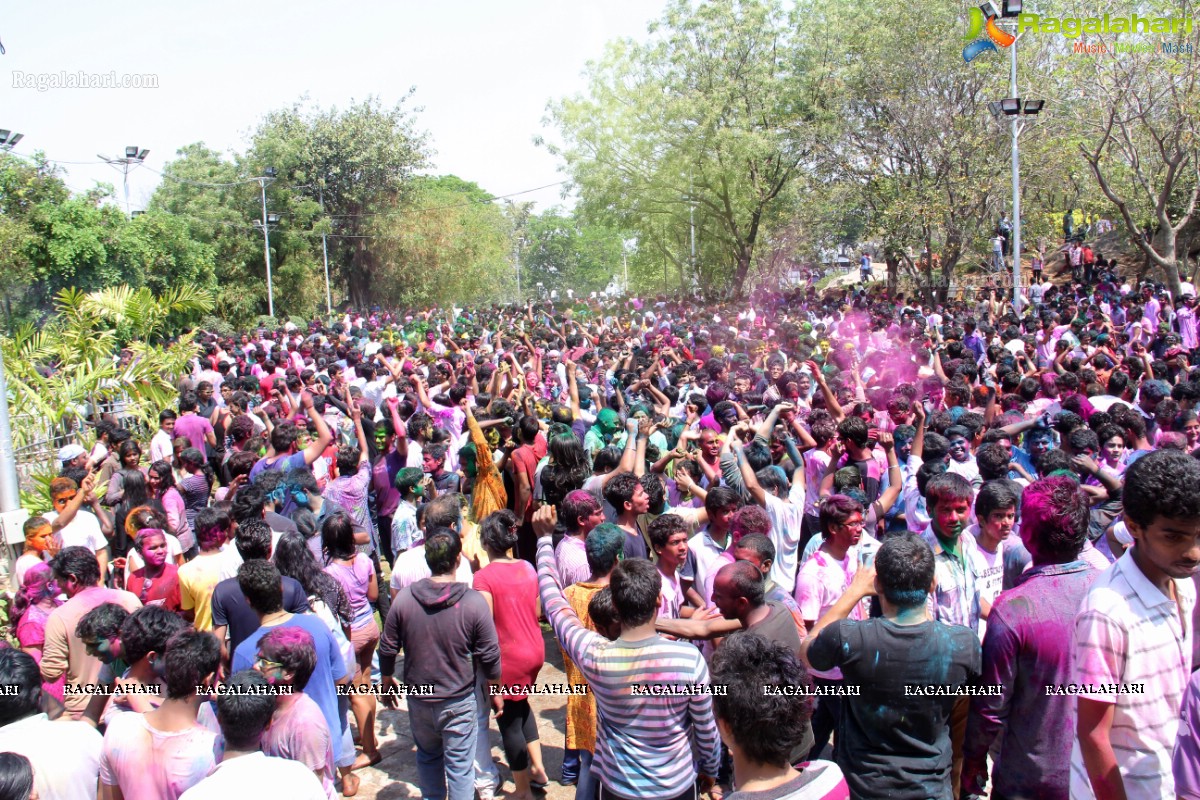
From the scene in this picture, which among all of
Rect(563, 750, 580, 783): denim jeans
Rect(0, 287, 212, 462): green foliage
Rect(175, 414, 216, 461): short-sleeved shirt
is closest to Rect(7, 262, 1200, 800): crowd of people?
Rect(563, 750, 580, 783): denim jeans

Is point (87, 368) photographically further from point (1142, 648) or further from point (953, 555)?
point (1142, 648)

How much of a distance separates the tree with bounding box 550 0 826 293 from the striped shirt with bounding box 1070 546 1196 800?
2444 cm

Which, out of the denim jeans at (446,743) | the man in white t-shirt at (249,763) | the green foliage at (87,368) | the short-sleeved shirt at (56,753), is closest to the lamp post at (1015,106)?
the green foliage at (87,368)

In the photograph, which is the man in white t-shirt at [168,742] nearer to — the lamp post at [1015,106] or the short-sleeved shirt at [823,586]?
the short-sleeved shirt at [823,586]

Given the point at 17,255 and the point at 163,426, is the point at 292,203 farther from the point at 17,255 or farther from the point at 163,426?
the point at 163,426

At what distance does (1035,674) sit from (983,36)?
2113 cm

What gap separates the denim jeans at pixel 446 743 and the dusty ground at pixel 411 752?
1.75 ft

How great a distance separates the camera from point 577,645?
3.23 m

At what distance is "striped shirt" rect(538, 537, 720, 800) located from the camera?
3.09 meters

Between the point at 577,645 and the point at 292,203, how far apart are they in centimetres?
3787

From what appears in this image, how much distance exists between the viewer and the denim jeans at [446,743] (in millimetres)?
4086

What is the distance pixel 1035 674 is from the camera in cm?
299

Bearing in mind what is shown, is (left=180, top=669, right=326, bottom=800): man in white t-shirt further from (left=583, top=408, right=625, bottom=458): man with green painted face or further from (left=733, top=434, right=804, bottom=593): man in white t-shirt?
(left=583, top=408, right=625, bottom=458): man with green painted face

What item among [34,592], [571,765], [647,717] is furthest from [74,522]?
[647,717]
